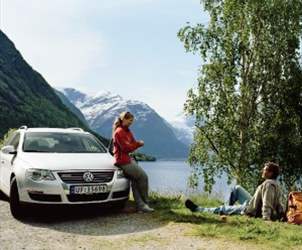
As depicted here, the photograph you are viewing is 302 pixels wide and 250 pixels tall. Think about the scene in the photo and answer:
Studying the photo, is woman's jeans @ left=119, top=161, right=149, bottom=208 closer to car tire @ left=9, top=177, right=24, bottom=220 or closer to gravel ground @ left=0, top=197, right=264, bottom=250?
gravel ground @ left=0, top=197, right=264, bottom=250

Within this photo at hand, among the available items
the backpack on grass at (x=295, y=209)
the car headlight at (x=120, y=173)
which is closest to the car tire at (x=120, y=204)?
the car headlight at (x=120, y=173)

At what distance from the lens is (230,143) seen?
993 inches

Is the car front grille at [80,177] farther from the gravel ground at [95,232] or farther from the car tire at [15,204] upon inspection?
the car tire at [15,204]

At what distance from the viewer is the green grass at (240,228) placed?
8.81 m

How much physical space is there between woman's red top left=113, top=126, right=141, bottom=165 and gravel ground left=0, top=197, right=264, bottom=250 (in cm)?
124

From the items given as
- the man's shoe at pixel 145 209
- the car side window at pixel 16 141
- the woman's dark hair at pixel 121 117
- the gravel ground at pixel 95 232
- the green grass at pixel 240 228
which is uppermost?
the woman's dark hair at pixel 121 117

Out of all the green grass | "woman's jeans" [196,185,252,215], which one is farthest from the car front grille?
"woman's jeans" [196,185,252,215]

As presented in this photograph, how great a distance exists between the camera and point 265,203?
11.0 m

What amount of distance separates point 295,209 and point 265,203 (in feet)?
2.20

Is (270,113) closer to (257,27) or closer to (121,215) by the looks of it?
(257,27)

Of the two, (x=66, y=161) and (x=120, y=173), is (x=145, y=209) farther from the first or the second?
(x=66, y=161)

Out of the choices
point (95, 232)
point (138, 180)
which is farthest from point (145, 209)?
point (95, 232)

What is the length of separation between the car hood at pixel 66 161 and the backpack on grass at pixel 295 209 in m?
3.99

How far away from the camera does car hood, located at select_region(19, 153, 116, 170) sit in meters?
10.7
